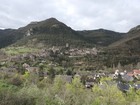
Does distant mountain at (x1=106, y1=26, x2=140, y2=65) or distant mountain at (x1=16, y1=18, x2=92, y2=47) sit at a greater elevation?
distant mountain at (x1=16, y1=18, x2=92, y2=47)

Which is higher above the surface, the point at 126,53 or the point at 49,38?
the point at 49,38

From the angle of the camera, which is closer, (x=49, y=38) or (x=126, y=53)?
(x=126, y=53)

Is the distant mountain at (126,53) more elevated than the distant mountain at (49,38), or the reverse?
the distant mountain at (49,38)

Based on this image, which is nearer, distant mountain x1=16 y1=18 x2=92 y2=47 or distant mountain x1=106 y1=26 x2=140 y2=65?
distant mountain x1=106 y1=26 x2=140 y2=65

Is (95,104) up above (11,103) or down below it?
below

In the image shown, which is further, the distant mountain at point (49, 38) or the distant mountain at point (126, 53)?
the distant mountain at point (49, 38)

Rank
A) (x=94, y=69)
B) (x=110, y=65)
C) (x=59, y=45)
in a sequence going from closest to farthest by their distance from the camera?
(x=94, y=69) → (x=110, y=65) → (x=59, y=45)

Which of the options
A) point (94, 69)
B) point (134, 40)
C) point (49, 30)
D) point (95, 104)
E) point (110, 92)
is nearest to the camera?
point (95, 104)

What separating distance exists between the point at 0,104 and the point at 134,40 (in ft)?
569

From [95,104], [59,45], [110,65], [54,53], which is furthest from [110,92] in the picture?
[59,45]

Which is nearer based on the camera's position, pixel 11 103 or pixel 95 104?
pixel 11 103

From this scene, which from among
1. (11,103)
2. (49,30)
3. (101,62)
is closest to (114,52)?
(101,62)

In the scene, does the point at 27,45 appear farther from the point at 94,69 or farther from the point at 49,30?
the point at 94,69

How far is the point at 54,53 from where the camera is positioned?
437ft
